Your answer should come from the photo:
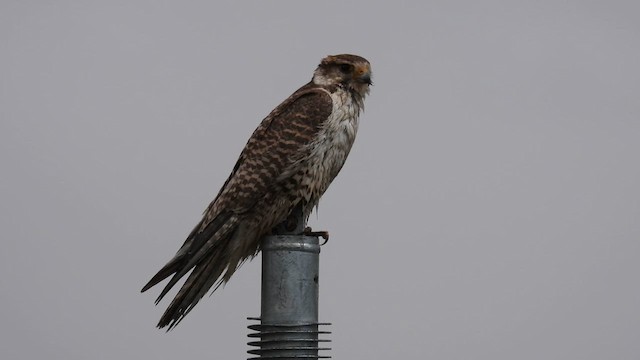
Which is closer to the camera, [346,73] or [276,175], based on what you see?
[276,175]

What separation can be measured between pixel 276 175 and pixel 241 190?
0.82 ft

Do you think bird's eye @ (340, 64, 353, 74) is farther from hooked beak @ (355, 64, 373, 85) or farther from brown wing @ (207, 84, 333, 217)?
brown wing @ (207, 84, 333, 217)

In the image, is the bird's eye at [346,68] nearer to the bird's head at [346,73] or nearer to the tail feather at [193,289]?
the bird's head at [346,73]

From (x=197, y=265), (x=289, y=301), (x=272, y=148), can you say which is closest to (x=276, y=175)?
(x=272, y=148)

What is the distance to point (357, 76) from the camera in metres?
7.70

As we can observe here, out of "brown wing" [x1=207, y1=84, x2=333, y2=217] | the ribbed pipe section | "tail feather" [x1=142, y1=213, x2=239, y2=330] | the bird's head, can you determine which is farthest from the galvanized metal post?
the bird's head

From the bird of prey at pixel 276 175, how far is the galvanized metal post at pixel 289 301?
1.19m

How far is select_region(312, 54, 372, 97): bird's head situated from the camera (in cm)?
770

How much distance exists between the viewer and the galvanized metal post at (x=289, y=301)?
546 centimetres

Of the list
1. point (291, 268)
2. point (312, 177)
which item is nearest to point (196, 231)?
point (312, 177)

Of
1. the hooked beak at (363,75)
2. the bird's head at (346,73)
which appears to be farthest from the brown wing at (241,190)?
the hooked beak at (363,75)

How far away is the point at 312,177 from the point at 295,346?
199 centimetres

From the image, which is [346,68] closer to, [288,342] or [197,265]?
[197,265]

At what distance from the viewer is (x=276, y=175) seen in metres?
7.24
